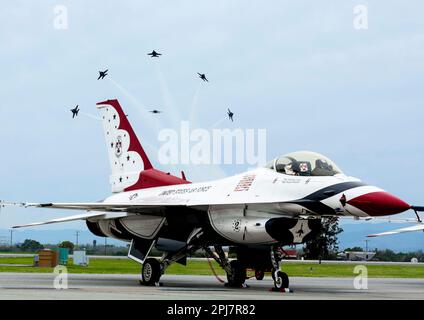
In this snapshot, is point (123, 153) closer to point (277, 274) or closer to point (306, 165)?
point (277, 274)

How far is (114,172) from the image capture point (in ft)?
89.9

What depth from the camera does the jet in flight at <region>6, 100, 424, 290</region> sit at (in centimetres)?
1944

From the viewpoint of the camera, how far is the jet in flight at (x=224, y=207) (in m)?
19.4

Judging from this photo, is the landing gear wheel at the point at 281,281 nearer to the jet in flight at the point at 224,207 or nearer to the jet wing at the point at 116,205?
the jet in flight at the point at 224,207

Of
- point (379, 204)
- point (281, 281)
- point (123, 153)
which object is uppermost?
point (123, 153)

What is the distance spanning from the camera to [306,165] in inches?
790

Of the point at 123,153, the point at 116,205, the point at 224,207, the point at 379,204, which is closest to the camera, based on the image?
the point at 379,204

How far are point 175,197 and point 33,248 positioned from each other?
70264 millimetres

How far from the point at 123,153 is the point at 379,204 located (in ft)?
36.3

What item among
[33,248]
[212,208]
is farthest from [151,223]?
[33,248]

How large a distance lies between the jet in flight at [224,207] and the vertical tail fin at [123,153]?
0.03 m

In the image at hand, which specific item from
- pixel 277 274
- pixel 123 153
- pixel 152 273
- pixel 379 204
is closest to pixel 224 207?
pixel 277 274

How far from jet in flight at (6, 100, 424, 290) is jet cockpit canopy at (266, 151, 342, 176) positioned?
2 cm
